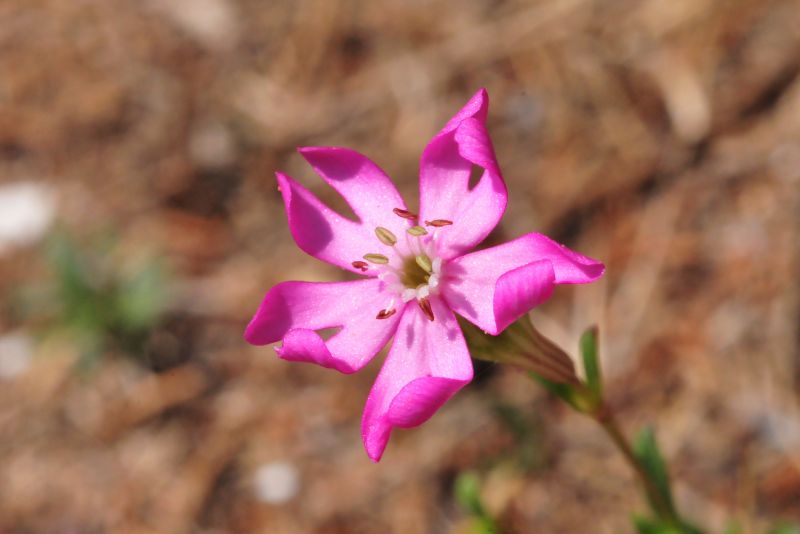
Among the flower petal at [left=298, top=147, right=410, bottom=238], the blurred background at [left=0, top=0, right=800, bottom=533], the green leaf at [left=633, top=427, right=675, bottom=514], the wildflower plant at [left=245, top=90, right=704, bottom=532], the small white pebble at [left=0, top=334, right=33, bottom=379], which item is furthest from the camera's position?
the small white pebble at [left=0, top=334, right=33, bottom=379]

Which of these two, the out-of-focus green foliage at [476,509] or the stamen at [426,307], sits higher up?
the stamen at [426,307]

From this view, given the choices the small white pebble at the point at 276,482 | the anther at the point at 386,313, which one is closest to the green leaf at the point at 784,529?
the anther at the point at 386,313

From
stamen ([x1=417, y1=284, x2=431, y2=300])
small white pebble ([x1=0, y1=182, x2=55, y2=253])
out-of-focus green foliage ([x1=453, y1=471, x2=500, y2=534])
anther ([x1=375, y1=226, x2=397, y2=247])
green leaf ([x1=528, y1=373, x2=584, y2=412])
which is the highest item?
anther ([x1=375, y1=226, x2=397, y2=247])

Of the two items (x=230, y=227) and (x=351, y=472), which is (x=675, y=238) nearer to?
(x=351, y=472)

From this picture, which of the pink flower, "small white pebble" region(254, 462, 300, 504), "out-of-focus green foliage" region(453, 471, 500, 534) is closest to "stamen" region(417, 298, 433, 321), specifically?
the pink flower

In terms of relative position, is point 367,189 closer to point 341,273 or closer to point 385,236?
point 385,236

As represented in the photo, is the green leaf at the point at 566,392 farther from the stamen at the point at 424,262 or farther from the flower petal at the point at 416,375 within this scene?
the stamen at the point at 424,262

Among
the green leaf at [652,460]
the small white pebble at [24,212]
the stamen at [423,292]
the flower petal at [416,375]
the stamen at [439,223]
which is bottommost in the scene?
the small white pebble at [24,212]

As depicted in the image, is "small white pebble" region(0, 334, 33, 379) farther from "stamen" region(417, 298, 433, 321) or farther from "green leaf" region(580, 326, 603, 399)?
"green leaf" region(580, 326, 603, 399)
